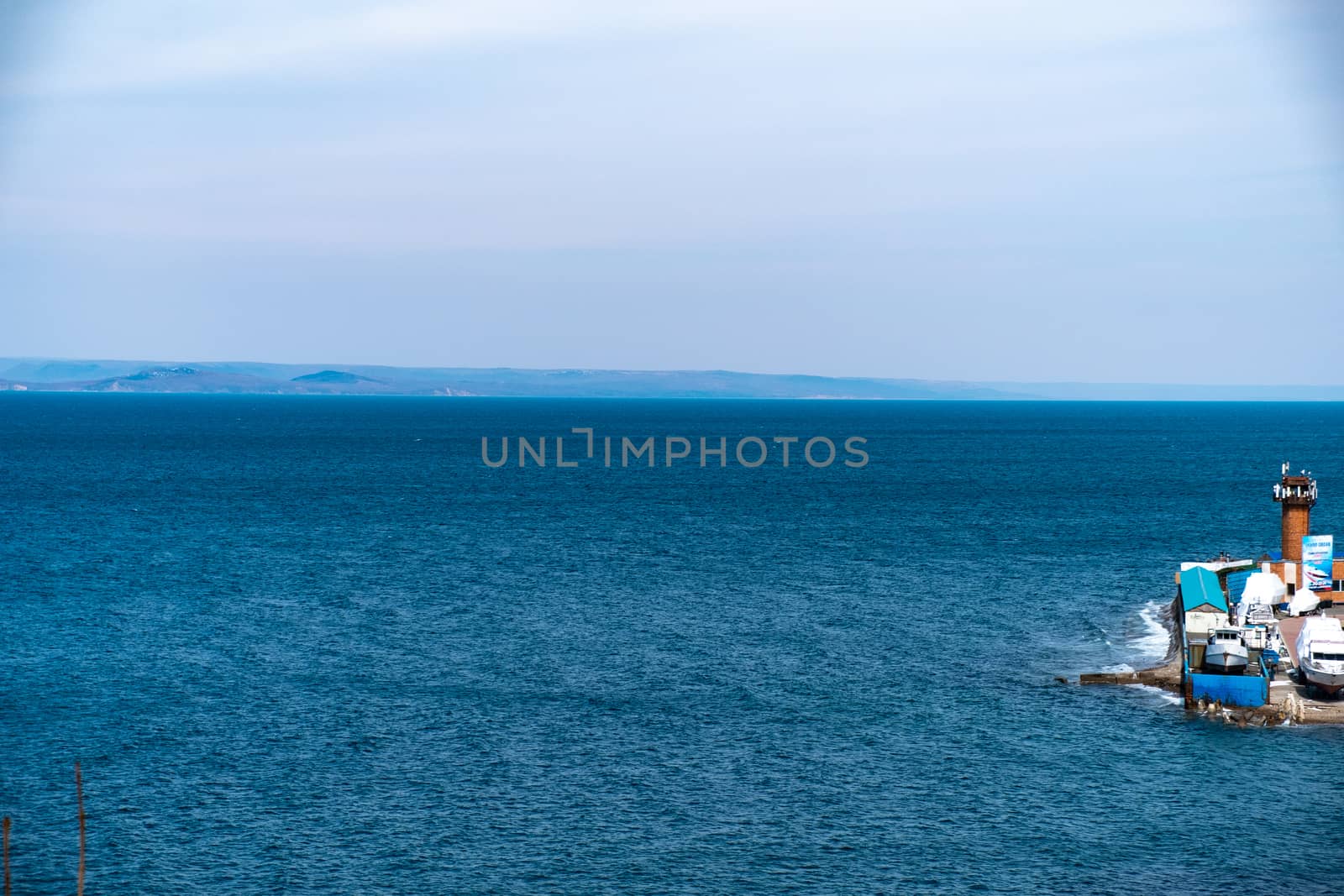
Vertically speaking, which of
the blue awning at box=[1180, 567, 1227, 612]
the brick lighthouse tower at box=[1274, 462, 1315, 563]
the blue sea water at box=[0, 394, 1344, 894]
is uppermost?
the brick lighthouse tower at box=[1274, 462, 1315, 563]

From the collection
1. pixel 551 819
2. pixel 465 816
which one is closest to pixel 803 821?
pixel 551 819

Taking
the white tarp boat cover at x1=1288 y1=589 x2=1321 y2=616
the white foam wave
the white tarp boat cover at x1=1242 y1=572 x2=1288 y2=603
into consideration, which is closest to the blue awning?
the white tarp boat cover at x1=1242 y1=572 x2=1288 y2=603

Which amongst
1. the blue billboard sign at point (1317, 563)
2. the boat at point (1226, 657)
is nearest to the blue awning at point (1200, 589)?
the blue billboard sign at point (1317, 563)

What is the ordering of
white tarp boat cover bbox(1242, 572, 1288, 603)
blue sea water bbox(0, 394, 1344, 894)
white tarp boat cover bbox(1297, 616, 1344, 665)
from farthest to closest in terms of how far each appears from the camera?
white tarp boat cover bbox(1242, 572, 1288, 603) → white tarp boat cover bbox(1297, 616, 1344, 665) → blue sea water bbox(0, 394, 1344, 894)

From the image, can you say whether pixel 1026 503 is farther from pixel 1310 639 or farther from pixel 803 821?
pixel 803 821

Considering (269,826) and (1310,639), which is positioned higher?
(1310,639)

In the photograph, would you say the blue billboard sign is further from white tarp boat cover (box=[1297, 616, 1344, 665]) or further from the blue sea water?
white tarp boat cover (box=[1297, 616, 1344, 665])
